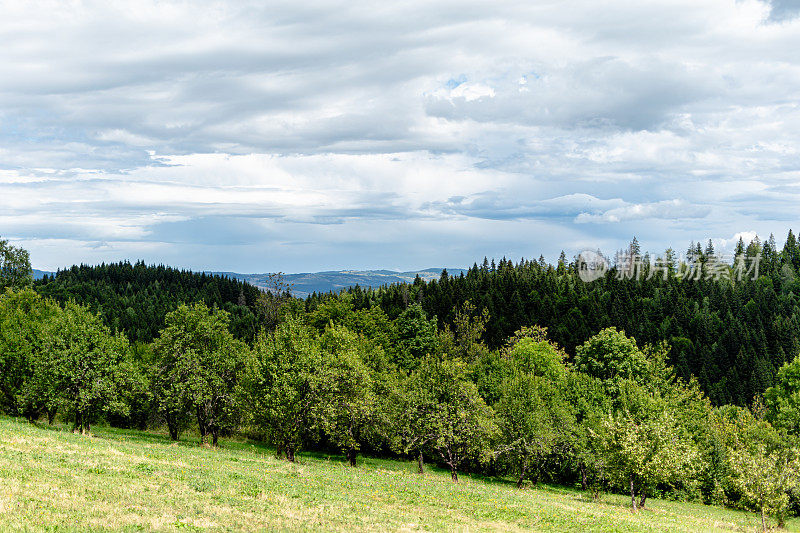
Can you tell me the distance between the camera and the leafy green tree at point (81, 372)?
5969 cm

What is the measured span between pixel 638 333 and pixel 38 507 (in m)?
175

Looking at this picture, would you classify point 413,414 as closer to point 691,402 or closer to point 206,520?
point 206,520

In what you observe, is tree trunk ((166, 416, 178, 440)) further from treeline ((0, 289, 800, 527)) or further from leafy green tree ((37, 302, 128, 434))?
leafy green tree ((37, 302, 128, 434))

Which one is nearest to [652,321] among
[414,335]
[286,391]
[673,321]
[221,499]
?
[673,321]

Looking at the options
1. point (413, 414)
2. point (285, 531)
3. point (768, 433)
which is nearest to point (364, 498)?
point (285, 531)

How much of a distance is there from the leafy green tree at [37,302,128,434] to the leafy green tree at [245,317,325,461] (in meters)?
14.5

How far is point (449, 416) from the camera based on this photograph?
59.8 meters

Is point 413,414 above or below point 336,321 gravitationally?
below

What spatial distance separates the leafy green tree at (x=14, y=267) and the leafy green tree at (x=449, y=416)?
116133mm

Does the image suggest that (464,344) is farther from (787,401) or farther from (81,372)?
(81,372)

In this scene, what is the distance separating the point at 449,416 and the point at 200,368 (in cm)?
2855

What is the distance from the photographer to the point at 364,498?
34.5 meters

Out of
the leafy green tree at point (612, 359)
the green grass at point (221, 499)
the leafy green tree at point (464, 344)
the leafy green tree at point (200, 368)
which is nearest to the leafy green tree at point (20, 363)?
the leafy green tree at point (200, 368)

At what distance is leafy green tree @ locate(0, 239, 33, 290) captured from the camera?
443 ft
